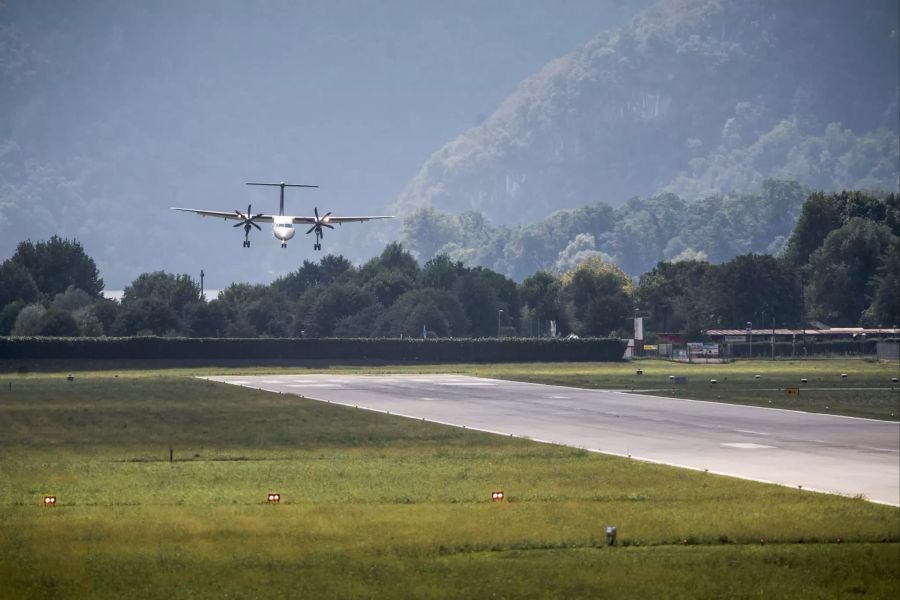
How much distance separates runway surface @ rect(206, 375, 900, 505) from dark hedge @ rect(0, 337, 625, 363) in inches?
1770

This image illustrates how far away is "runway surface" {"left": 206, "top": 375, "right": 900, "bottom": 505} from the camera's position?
38.2 metres

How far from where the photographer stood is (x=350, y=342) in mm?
139750

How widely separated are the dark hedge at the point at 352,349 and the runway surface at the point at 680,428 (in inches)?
1770

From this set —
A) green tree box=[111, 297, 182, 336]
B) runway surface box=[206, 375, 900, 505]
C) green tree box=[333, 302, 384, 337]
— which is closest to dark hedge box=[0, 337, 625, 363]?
green tree box=[111, 297, 182, 336]

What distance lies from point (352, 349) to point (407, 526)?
112453 mm

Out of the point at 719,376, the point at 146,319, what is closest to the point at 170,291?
the point at 146,319

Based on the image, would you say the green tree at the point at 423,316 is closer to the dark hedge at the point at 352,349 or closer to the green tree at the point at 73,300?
the dark hedge at the point at 352,349

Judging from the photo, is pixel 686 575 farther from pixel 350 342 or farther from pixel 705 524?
pixel 350 342

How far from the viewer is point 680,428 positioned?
2083 inches

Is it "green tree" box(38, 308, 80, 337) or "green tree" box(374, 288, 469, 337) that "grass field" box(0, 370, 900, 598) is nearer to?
"green tree" box(38, 308, 80, 337)

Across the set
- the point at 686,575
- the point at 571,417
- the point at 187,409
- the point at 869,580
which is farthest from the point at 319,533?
the point at 187,409

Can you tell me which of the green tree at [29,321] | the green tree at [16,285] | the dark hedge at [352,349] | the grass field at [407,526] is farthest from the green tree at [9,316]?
the grass field at [407,526]

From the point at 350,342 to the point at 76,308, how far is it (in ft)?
191

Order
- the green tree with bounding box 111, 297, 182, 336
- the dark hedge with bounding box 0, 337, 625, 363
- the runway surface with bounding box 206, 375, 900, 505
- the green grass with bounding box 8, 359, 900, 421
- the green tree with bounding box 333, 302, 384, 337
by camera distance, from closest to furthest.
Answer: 1. the runway surface with bounding box 206, 375, 900, 505
2. the green grass with bounding box 8, 359, 900, 421
3. the dark hedge with bounding box 0, 337, 625, 363
4. the green tree with bounding box 111, 297, 182, 336
5. the green tree with bounding box 333, 302, 384, 337
